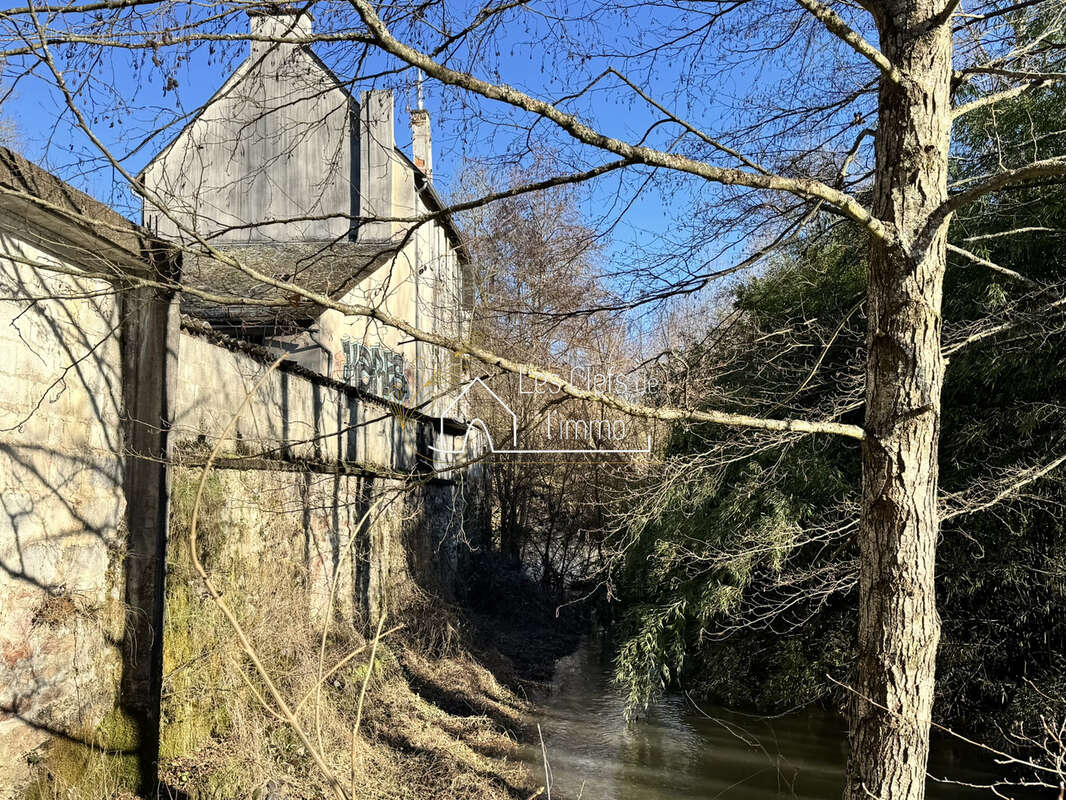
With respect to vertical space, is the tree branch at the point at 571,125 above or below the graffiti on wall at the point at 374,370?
below

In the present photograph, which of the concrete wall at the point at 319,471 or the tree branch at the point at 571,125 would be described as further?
the concrete wall at the point at 319,471

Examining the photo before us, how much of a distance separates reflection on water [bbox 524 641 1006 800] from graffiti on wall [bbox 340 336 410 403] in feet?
18.0

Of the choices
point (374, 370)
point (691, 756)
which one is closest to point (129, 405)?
point (691, 756)

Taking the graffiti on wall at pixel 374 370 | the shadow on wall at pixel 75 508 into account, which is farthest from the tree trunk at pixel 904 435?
the graffiti on wall at pixel 374 370

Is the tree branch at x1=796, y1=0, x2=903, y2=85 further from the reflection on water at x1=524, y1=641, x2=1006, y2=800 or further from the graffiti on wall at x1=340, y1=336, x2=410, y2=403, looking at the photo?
the graffiti on wall at x1=340, y1=336, x2=410, y2=403

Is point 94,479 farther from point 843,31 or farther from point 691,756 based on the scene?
point 691,756

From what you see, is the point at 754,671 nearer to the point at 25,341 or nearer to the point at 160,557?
the point at 160,557

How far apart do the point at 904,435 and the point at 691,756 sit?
7115 mm

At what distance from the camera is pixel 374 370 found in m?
14.1

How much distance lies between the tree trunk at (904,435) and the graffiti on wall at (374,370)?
9.58 m

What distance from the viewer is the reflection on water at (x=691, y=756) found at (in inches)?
329

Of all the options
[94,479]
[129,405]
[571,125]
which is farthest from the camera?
[129,405]

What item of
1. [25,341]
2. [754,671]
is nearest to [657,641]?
[754,671]

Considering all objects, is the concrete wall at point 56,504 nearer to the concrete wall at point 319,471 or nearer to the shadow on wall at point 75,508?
the shadow on wall at point 75,508
